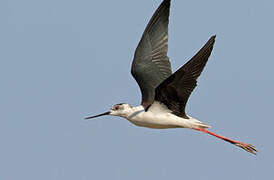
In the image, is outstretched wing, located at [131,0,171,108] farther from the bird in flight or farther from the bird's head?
the bird's head

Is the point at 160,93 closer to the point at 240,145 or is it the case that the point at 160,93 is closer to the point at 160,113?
the point at 160,113

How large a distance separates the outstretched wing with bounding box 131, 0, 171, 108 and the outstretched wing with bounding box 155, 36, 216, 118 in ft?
6.45

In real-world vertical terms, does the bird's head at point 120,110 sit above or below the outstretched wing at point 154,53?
below

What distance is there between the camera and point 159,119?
12852 mm

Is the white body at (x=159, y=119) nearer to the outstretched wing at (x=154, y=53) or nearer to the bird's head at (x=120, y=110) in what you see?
the bird's head at (x=120, y=110)

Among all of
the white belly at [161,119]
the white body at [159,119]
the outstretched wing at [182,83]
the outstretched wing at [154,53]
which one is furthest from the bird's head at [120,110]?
the outstretched wing at [154,53]

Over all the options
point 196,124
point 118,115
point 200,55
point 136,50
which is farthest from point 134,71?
point 200,55

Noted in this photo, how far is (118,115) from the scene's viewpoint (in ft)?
44.7

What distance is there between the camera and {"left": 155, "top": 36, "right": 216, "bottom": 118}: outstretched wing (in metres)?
11.3

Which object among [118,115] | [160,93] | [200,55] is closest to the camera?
[200,55]

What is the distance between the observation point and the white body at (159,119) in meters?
12.9

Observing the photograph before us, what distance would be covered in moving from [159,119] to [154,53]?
2.85m

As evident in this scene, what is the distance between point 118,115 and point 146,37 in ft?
9.29

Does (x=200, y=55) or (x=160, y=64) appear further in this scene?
(x=160, y=64)
